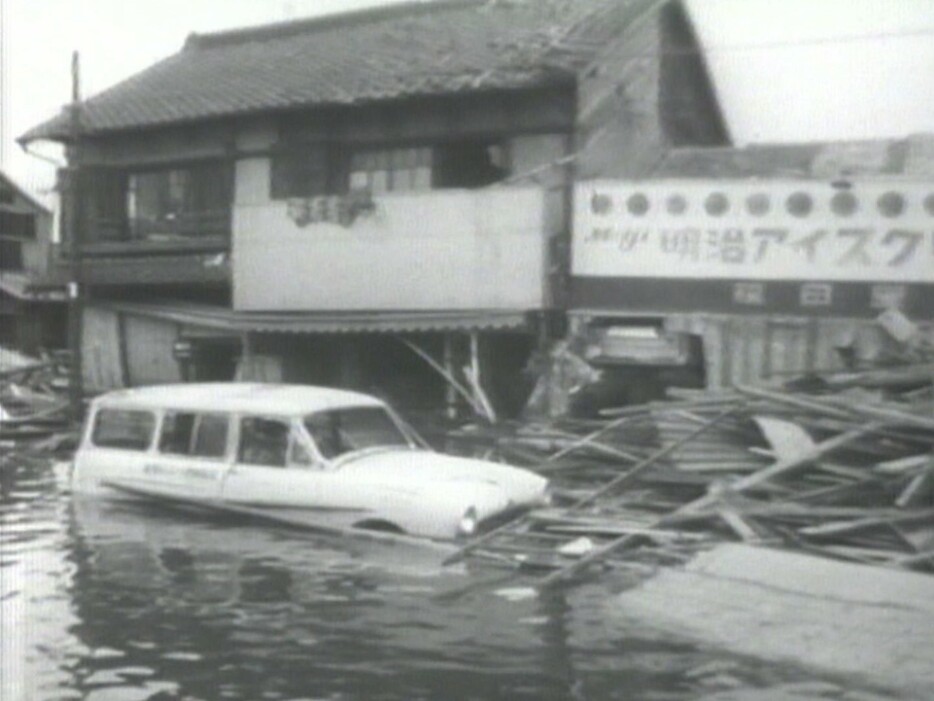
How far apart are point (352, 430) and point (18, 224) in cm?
3009

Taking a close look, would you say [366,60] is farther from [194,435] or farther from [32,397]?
[194,435]

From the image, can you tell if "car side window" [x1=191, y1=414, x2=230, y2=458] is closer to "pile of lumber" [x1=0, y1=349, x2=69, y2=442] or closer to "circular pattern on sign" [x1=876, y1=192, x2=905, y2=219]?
"circular pattern on sign" [x1=876, y1=192, x2=905, y2=219]

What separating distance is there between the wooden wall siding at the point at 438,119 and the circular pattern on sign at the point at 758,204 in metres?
4.18

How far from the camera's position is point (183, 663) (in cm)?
876

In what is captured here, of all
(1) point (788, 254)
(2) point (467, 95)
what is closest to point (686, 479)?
(1) point (788, 254)

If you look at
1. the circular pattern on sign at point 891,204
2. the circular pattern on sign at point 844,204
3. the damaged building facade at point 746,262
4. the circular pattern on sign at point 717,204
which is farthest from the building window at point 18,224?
the circular pattern on sign at point 891,204

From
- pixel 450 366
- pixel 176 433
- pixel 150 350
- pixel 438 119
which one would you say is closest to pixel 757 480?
pixel 176 433

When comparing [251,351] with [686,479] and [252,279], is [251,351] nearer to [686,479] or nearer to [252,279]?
[252,279]

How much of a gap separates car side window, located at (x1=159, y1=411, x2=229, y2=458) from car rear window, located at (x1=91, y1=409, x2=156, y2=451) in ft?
0.76

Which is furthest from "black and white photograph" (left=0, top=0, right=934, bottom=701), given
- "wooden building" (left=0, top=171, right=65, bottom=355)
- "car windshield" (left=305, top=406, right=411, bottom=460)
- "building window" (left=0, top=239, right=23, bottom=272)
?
"building window" (left=0, top=239, right=23, bottom=272)

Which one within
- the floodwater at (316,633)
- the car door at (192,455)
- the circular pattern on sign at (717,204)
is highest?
the circular pattern on sign at (717,204)

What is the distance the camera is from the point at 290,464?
1323 cm

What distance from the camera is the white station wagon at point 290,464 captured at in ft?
→ 40.1

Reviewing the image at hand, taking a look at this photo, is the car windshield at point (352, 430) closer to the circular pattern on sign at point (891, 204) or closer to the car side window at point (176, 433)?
the car side window at point (176, 433)
